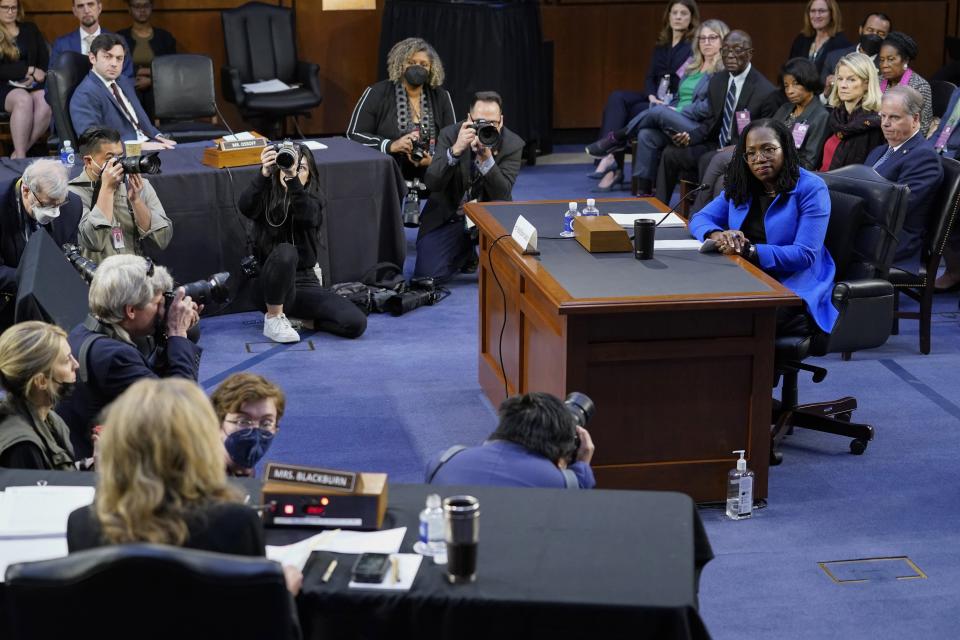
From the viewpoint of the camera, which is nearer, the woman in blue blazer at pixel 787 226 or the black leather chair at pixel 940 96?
the woman in blue blazer at pixel 787 226

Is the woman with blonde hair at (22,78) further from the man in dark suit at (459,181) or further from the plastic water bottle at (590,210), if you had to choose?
the plastic water bottle at (590,210)

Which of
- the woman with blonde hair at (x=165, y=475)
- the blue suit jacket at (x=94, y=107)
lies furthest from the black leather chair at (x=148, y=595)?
the blue suit jacket at (x=94, y=107)

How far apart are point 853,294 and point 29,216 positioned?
3.11 m

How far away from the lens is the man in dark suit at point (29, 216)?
5066 millimetres

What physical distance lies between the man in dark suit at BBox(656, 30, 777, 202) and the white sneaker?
301 centimetres

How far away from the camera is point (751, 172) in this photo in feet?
14.9

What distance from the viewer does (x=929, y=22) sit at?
1127 cm

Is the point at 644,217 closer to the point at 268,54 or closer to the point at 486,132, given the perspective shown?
the point at 486,132

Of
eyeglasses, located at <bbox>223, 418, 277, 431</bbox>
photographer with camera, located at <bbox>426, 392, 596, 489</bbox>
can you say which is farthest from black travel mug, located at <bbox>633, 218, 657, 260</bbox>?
eyeglasses, located at <bbox>223, 418, 277, 431</bbox>

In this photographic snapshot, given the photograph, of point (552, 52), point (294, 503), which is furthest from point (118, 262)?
point (552, 52)

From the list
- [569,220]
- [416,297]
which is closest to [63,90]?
[416,297]

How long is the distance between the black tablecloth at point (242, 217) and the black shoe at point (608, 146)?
2431mm

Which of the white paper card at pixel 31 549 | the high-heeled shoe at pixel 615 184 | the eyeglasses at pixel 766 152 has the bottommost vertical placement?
the high-heeled shoe at pixel 615 184

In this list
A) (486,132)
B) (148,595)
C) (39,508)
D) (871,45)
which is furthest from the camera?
(871,45)
